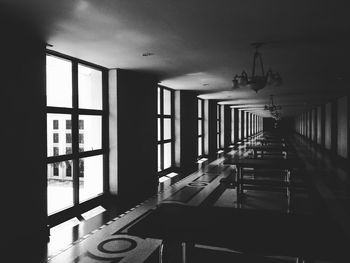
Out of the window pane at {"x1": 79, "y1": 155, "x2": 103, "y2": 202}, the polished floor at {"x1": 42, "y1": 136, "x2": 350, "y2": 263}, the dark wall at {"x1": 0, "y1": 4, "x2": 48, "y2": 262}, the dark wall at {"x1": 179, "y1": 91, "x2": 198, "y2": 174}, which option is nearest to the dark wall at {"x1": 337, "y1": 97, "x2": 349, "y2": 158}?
the polished floor at {"x1": 42, "y1": 136, "x2": 350, "y2": 263}

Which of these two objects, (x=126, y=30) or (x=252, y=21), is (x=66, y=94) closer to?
(x=126, y=30)

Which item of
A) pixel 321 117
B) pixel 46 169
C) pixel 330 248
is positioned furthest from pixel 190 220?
pixel 321 117

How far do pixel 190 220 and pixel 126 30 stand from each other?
1.91m

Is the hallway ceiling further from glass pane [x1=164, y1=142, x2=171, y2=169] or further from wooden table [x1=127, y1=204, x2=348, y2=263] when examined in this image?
glass pane [x1=164, y1=142, x2=171, y2=169]

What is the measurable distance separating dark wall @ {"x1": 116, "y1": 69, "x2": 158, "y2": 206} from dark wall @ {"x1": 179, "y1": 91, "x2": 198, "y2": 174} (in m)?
1.88

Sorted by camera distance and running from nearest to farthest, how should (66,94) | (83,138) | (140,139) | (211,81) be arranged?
(66,94) → (83,138) → (140,139) → (211,81)

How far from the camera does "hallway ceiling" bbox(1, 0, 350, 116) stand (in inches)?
87.4

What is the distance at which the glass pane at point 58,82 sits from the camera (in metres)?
3.58

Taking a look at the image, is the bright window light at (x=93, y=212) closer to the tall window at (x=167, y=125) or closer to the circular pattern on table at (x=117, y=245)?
the circular pattern on table at (x=117, y=245)

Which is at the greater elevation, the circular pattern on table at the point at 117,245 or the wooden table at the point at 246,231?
the wooden table at the point at 246,231

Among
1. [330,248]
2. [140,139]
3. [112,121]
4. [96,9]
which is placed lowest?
[330,248]

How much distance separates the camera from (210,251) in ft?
8.77

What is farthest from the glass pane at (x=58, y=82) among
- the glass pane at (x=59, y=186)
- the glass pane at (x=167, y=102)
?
the glass pane at (x=167, y=102)

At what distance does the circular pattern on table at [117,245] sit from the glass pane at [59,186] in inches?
43.7
